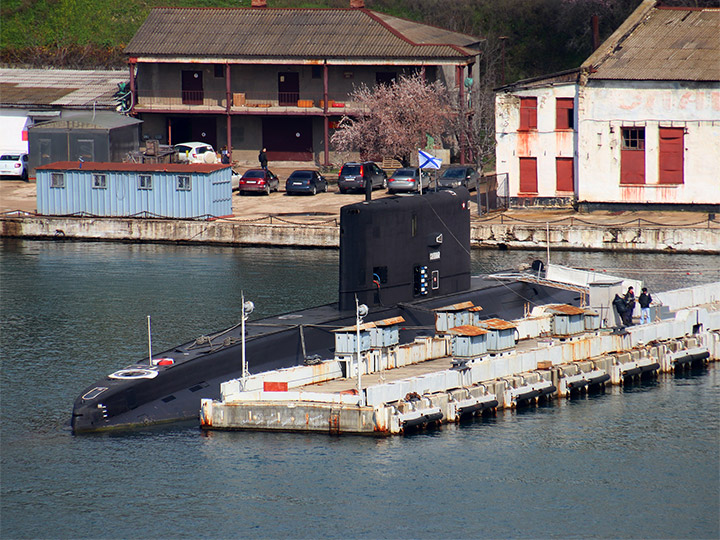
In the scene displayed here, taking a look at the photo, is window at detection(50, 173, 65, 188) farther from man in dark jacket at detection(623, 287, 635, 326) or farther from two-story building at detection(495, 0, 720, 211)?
man in dark jacket at detection(623, 287, 635, 326)

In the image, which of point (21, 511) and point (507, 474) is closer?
point (21, 511)

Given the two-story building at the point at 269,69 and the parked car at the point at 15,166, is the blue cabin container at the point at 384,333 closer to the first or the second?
the two-story building at the point at 269,69

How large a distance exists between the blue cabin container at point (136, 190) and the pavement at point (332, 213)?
2.08 m

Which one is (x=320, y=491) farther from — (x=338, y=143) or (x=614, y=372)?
(x=338, y=143)

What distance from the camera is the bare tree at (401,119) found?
80500mm

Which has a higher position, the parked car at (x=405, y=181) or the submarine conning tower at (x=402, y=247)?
the parked car at (x=405, y=181)

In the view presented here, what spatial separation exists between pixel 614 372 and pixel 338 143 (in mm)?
49225

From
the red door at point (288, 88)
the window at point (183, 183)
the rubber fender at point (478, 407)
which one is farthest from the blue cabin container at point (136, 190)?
the rubber fender at point (478, 407)

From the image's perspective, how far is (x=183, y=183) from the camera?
67.6m

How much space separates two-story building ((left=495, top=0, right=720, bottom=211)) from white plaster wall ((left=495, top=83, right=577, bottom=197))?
0.06 m

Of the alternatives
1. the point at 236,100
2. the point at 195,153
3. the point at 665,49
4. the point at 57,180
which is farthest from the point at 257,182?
the point at 665,49

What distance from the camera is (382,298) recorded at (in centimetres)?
3697

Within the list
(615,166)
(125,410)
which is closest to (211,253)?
(615,166)

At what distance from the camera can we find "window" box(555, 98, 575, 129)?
6744 cm
